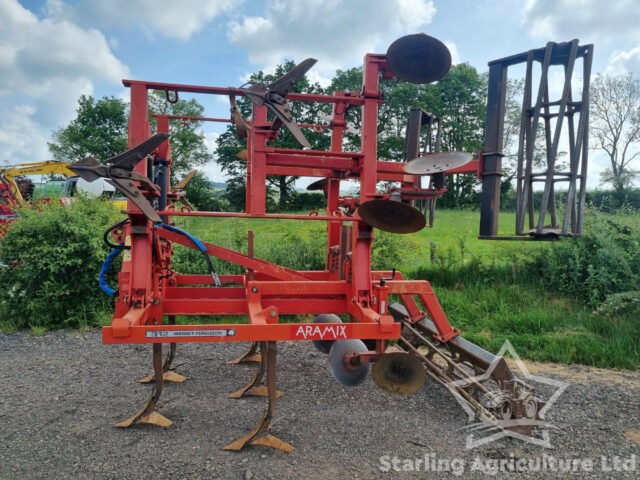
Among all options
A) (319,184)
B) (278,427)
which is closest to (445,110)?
(319,184)

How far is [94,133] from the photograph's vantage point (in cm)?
4072

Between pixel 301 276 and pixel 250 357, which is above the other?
pixel 301 276

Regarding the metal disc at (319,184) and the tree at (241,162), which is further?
the tree at (241,162)

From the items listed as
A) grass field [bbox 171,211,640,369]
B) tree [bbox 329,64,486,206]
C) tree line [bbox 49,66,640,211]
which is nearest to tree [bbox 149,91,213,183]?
tree line [bbox 49,66,640,211]

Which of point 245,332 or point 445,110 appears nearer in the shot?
point 245,332

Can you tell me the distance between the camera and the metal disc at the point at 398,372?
3.26m

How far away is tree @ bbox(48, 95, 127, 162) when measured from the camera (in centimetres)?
4006

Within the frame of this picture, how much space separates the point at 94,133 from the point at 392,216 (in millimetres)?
43623

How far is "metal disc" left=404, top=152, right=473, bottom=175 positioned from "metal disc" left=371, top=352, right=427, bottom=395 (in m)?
1.54

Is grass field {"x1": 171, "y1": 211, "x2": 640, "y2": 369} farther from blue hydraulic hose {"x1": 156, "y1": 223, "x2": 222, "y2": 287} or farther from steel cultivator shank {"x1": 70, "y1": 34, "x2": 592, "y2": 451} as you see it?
blue hydraulic hose {"x1": 156, "y1": 223, "x2": 222, "y2": 287}

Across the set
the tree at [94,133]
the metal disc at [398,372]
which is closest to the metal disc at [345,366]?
the metal disc at [398,372]

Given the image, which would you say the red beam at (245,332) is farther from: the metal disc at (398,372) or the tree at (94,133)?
the tree at (94,133)

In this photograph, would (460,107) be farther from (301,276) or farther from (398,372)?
(398,372)

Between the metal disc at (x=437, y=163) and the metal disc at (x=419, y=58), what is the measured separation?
62 cm
